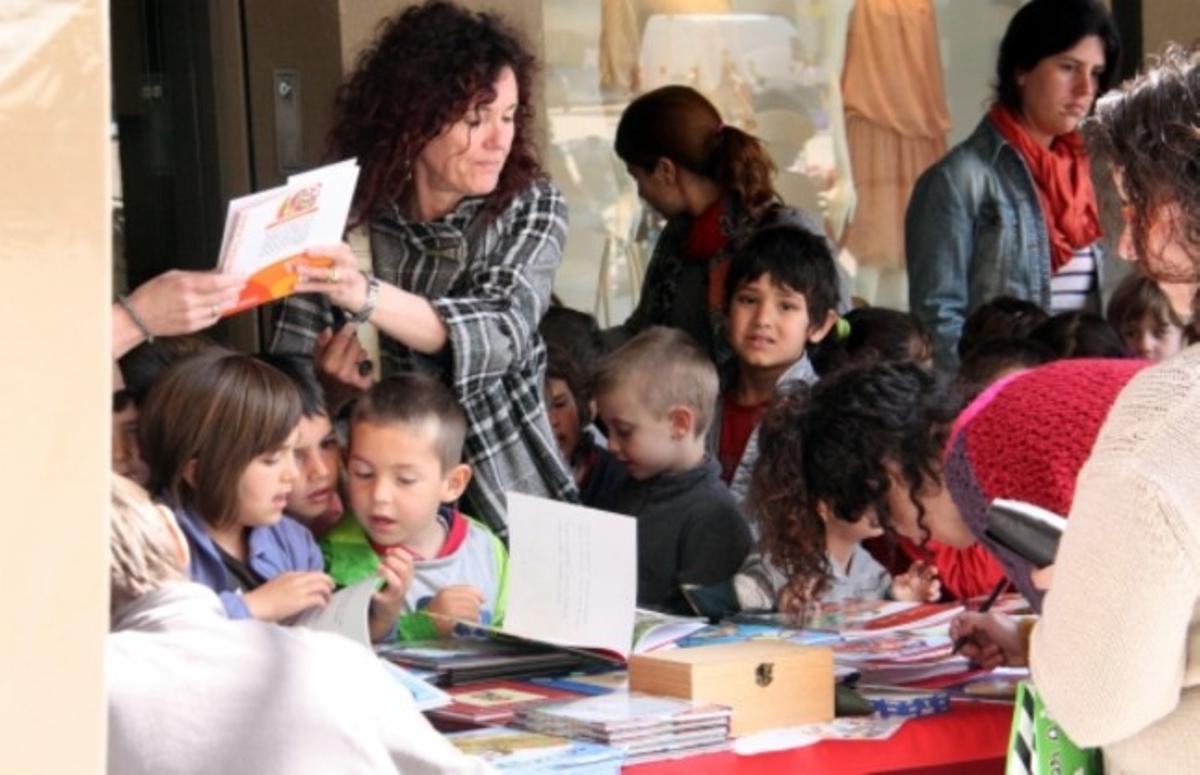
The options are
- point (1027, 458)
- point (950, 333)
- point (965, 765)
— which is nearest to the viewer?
point (1027, 458)

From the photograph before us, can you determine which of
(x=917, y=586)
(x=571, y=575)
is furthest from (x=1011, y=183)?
(x=571, y=575)

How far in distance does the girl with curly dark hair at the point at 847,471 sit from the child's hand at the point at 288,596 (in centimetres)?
88

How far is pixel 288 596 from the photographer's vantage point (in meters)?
3.75

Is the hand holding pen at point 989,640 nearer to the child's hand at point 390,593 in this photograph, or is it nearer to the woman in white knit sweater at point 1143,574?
the child's hand at point 390,593

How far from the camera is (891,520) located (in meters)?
4.07

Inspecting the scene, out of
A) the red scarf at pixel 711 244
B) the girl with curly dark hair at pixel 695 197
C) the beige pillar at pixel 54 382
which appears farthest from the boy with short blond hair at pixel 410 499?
the beige pillar at pixel 54 382

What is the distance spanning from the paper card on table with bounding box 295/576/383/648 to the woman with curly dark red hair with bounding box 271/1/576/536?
90 centimetres

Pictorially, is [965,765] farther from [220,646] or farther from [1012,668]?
[220,646]

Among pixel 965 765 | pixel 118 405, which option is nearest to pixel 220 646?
pixel 965 765

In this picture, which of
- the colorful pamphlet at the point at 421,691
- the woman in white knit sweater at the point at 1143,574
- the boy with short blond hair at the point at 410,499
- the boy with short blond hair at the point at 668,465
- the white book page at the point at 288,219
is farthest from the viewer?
the boy with short blond hair at the point at 668,465

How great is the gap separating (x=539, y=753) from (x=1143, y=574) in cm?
115

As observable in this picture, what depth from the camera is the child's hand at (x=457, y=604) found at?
409cm

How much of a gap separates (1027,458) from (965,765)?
0.68 m

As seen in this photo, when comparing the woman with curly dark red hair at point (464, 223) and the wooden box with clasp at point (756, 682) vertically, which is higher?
the woman with curly dark red hair at point (464, 223)
